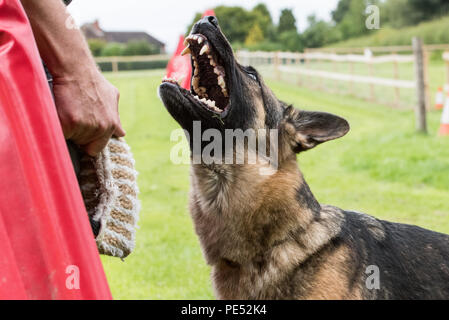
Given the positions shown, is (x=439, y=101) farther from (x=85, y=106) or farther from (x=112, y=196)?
(x=85, y=106)

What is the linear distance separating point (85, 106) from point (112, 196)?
0.52 m

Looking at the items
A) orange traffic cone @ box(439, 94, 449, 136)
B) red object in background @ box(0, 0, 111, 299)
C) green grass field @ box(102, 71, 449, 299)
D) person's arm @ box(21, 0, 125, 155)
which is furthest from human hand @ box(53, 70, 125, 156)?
orange traffic cone @ box(439, 94, 449, 136)

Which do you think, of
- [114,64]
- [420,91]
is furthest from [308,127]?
[114,64]

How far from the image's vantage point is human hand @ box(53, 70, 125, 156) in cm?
198

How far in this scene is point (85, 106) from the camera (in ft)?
6.54

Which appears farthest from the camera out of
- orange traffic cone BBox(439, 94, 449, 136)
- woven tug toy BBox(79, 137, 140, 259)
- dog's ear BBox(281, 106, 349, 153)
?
orange traffic cone BBox(439, 94, 449, 136)

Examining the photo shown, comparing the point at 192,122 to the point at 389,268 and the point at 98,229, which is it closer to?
the point at 98,229

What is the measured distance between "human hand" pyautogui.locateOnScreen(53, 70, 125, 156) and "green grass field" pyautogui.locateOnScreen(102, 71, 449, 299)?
256 cm

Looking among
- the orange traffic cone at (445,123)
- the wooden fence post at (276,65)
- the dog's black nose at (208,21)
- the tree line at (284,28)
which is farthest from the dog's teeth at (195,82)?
the wooden fence post at (276,65)

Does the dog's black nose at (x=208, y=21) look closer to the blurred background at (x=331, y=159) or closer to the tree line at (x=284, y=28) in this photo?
the blurred background at (x=331, y=159)

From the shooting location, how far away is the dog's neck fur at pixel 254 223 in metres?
2.78

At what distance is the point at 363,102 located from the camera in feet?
60.0

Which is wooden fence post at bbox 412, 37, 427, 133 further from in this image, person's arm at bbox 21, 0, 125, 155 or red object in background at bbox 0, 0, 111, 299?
red object in background at bbox 0, 0, 111, 299

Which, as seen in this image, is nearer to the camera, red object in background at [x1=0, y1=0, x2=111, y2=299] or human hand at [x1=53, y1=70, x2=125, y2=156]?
red object in background at [x1=0, y1=0, x2=111, y2=299]
